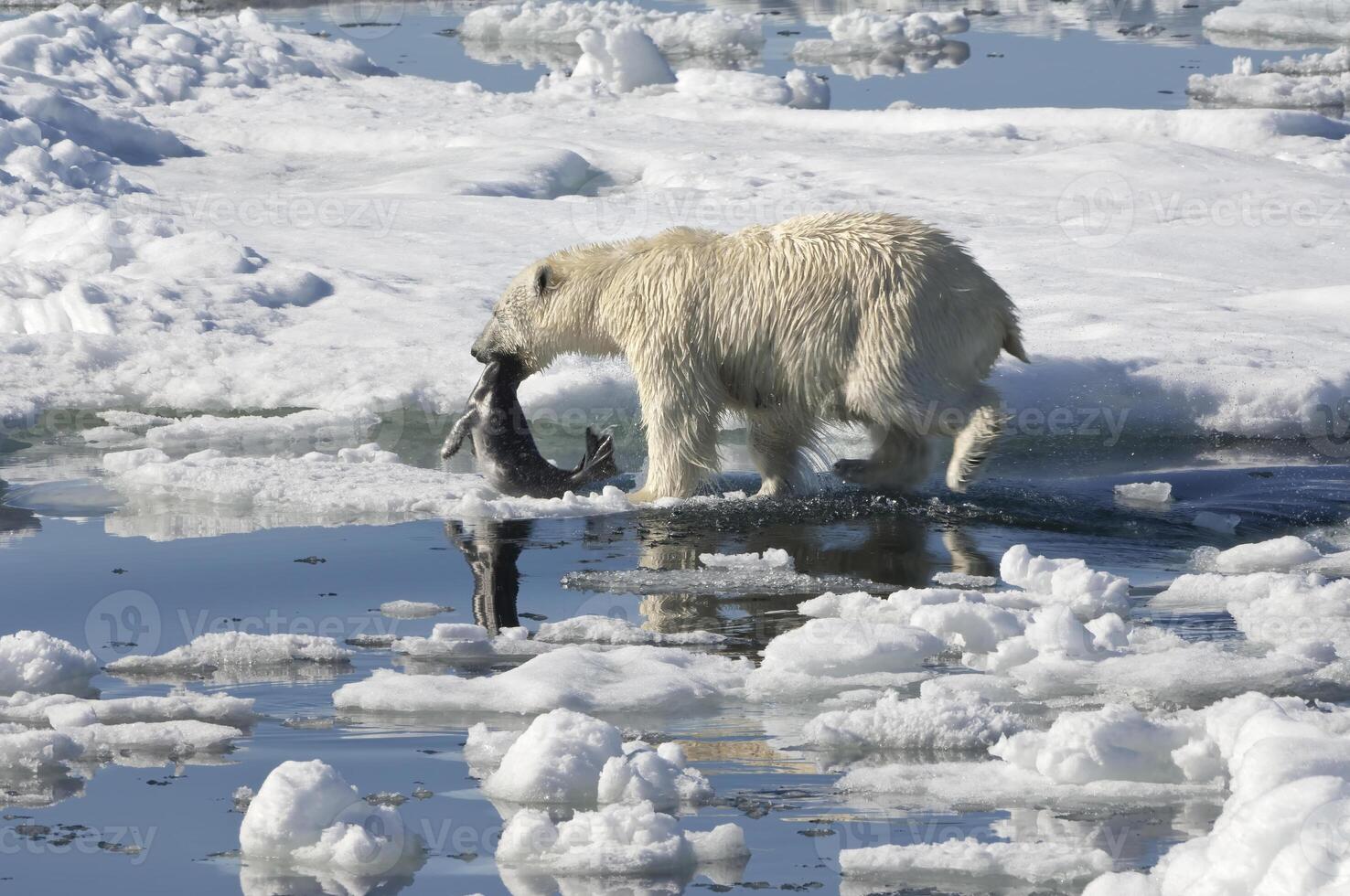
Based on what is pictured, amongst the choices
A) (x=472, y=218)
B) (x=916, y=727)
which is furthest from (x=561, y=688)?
(x=472, y=218)

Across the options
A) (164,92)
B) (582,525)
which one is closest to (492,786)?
(582,525)

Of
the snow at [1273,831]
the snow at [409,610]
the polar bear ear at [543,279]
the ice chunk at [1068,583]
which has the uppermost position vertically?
the polar bear ear at [543,279]

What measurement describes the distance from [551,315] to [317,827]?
407cm

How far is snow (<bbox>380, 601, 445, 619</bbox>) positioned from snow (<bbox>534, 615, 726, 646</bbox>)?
0.53m

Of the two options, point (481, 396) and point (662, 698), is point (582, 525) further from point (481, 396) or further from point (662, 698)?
point (662, 698)

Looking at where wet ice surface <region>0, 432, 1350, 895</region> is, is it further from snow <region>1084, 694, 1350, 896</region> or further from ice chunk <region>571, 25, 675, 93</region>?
ice chunk <region>571, 25, 675, 93</region>

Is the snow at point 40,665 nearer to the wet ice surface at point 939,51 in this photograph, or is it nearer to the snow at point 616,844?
the snow at point 616,844

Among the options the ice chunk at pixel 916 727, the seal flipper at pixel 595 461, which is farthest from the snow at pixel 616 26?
the ice chunk at pixel 916 727

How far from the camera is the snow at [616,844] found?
11.7 ft

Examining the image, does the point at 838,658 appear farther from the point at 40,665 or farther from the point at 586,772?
the point at 40,665

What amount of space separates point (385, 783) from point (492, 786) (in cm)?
27

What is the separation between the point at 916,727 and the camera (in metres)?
4.29

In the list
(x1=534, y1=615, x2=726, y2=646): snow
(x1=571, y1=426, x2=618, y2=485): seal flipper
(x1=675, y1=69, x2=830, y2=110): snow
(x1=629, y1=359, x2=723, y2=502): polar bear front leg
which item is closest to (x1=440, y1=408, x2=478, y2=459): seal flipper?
(x1=571, y1=426, x2=618, y2=485): seal flipper
